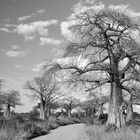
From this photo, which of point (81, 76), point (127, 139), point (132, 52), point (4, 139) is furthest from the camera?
point (81, 76)

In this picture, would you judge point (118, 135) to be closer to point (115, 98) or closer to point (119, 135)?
point (119, 135)

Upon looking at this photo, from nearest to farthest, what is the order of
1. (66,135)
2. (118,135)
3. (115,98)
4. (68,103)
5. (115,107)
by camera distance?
(118,135), (66,135), (115,107), (115,98), (68,103)

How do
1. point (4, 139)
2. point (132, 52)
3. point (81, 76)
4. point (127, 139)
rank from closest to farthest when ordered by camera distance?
point (127, 139) → point (4, 139) → point (132, 52) → point (81, 76)

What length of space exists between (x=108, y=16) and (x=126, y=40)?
2.24m

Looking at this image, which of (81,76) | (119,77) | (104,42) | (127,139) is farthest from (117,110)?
(127,139)

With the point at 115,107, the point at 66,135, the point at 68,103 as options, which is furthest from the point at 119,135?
the point at 68,103

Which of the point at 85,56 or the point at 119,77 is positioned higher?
the point at 85,56

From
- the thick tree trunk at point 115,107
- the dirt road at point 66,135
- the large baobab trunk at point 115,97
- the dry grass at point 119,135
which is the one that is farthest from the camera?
the large baobab trunk at point 115,97

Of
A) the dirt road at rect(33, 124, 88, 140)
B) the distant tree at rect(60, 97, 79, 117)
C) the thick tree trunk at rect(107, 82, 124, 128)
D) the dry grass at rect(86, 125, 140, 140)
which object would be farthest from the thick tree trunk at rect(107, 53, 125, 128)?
the distant tree at rect(60, 97, 79, 117)

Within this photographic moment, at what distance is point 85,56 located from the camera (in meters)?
18.0

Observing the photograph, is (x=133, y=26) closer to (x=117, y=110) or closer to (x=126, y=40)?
(x=126, y=40)

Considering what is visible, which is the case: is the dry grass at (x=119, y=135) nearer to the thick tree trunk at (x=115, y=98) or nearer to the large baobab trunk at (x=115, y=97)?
the thick tree trunk at (x=115, y=98)

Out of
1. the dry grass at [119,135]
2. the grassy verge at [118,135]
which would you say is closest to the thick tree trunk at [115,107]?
the grassy verge at [118,135]

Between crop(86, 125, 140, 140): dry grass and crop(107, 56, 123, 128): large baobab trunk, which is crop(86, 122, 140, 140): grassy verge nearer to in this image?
crop(86, 125, 140, 140): dry grass
